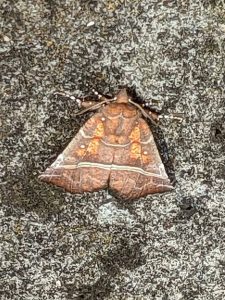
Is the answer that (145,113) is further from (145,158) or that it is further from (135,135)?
(145,158)

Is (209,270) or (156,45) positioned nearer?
(156,45)

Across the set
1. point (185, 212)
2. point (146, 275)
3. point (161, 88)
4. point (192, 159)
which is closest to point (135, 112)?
point (161, 88)

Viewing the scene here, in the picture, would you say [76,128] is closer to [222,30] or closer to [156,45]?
[156,45]

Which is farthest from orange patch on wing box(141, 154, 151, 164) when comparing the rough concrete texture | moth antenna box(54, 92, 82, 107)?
moth antenna box(54, 92, 82, 107)

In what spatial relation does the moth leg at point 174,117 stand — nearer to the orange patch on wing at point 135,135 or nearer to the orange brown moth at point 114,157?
the orange brown moth at point 114,157

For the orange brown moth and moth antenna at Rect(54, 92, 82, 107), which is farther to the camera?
moth antenna at Rect(54, 92, 82, 107)

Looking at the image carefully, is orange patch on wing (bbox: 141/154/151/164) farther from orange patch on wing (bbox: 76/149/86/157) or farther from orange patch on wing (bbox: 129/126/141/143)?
orange patch on wing (bbox: 76/149/86/157)
